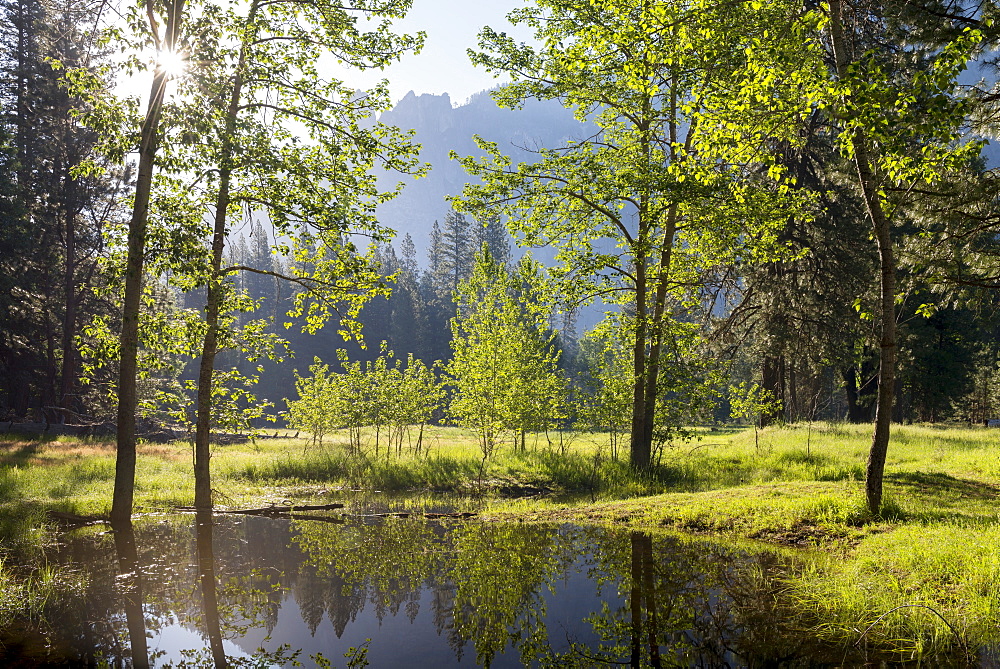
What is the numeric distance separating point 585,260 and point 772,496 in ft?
23.2

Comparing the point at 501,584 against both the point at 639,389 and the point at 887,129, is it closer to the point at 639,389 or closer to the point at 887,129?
the point at 887,129

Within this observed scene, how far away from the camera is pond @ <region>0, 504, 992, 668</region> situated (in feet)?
16.5

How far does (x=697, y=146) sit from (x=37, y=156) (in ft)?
98.9

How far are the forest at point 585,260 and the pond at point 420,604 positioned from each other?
0.15 meters

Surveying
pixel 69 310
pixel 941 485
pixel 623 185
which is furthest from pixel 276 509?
pixel 69 310

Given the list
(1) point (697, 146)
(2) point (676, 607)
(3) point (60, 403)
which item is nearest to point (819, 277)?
(1) point (697, 146)

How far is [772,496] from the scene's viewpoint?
→ 10414 millimetres

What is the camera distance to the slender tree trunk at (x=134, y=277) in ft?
31.5

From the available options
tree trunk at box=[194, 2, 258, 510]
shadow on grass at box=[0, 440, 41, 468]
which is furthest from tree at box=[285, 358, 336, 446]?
tree trunk at box=[194, 2, 258, 510]

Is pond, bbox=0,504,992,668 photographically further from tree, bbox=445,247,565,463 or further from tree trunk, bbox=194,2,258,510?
tree, bbox=445,247,565,463

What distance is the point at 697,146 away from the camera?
8461 millimetres

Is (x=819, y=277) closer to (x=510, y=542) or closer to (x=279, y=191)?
(x=510, y=542)

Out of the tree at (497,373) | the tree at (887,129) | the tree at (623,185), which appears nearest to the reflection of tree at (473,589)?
the tree at (887,129)

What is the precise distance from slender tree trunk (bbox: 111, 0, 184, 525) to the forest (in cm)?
6
